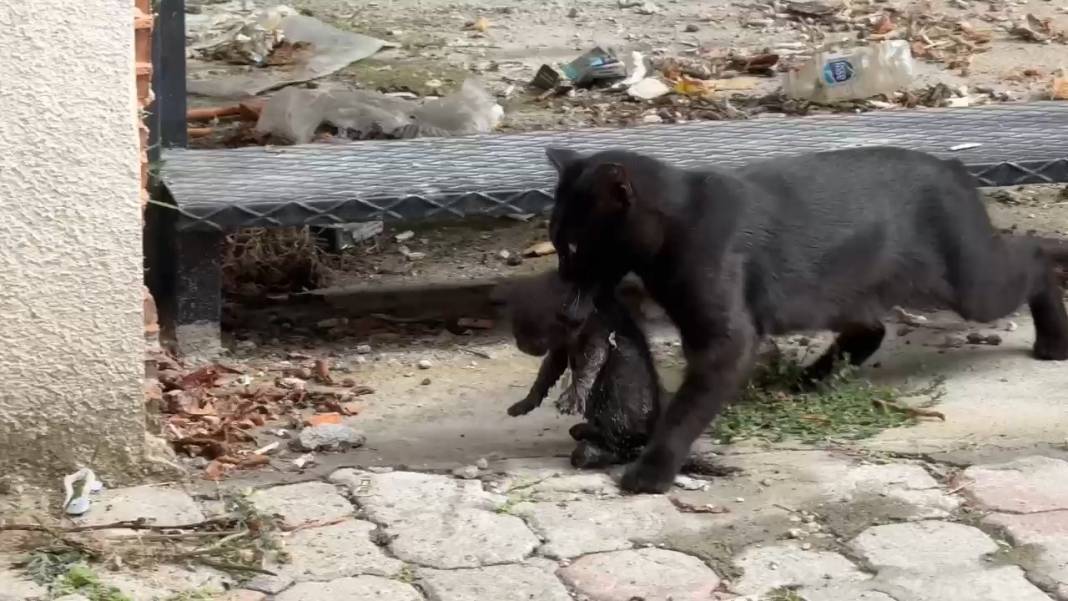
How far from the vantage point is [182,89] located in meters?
Result: 4.84

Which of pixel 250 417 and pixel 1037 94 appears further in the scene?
pixel 1037 94

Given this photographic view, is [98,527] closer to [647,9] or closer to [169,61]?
[169,61]

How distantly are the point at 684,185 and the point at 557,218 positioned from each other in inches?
12.7

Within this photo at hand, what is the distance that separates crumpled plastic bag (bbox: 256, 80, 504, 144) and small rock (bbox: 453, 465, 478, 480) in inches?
97.8

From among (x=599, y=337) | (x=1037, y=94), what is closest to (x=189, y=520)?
(x=599, y=337)

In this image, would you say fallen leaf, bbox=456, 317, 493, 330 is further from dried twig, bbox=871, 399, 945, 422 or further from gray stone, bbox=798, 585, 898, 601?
gray stone, bbox=798, 585, 898, 601

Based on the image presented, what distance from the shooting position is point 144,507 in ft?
10.8

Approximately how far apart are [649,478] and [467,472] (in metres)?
0.42

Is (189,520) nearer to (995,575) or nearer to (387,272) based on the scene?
(995,575)

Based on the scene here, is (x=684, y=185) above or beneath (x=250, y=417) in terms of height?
above

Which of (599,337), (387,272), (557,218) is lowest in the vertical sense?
(387,272)

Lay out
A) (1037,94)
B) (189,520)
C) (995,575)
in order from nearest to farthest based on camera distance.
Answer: (995,575) → (189,520) → (1037,94)

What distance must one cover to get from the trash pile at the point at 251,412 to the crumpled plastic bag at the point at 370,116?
169 centimetres

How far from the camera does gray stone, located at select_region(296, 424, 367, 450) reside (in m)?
3.76
